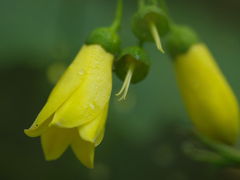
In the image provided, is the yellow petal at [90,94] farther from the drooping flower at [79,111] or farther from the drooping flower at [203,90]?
the drooping flower at [203,90]

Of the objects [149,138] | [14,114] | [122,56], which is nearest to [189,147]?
[149,138]

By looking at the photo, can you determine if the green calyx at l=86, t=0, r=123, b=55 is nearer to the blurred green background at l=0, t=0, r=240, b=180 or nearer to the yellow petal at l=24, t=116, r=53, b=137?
the yellow petal at l=24, t=116, r=53, b=137

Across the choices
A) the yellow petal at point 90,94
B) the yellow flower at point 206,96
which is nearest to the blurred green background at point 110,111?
the yellow flower at point 206,96

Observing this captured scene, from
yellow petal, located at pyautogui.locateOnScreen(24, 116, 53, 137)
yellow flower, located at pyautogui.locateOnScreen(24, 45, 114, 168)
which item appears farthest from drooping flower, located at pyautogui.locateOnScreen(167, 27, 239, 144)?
yellow petal, located at pyautogui.locateOnScreen(24, 116, 53, 137)

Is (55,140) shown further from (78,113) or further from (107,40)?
(107,40)

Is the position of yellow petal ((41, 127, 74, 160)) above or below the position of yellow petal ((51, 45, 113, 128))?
below

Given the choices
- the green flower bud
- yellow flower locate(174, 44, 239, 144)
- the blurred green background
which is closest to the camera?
the green flower bud
